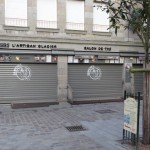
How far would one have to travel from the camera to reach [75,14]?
56.7 feet

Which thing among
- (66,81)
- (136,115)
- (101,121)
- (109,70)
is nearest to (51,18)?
(66,81)

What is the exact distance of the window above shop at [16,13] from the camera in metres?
15.8

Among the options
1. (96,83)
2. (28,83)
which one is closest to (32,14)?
(28,83)

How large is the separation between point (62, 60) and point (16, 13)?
3.88 metres

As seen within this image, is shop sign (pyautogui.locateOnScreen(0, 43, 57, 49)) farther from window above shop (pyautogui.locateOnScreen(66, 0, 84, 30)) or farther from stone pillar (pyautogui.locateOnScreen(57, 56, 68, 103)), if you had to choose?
window above shop (pyautogui.locateOnScreen(66, 0, 84, 30))

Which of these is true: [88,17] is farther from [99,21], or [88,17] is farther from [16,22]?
[16,22]

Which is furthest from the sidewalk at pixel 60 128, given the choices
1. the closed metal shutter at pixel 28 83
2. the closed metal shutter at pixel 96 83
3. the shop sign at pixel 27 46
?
the shop sign at pixel 27 46

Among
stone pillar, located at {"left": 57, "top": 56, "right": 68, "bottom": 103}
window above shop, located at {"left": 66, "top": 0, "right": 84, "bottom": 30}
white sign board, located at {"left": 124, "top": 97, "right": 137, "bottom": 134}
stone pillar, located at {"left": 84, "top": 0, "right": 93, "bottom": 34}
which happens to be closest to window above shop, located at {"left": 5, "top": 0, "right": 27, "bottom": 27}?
window above shop, located at {"left": 66, "top": 0, "right": 84, "bottom": 30}

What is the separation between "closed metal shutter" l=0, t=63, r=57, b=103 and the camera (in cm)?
1593

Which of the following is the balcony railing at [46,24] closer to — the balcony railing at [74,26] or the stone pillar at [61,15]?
the stone pillar at [61,15]

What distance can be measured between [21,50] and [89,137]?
8.61 m

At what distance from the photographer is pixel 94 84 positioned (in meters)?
17.9

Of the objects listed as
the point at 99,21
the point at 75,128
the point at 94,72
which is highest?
the point at 99,21

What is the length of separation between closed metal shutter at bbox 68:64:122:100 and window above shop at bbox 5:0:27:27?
407 centimetres
